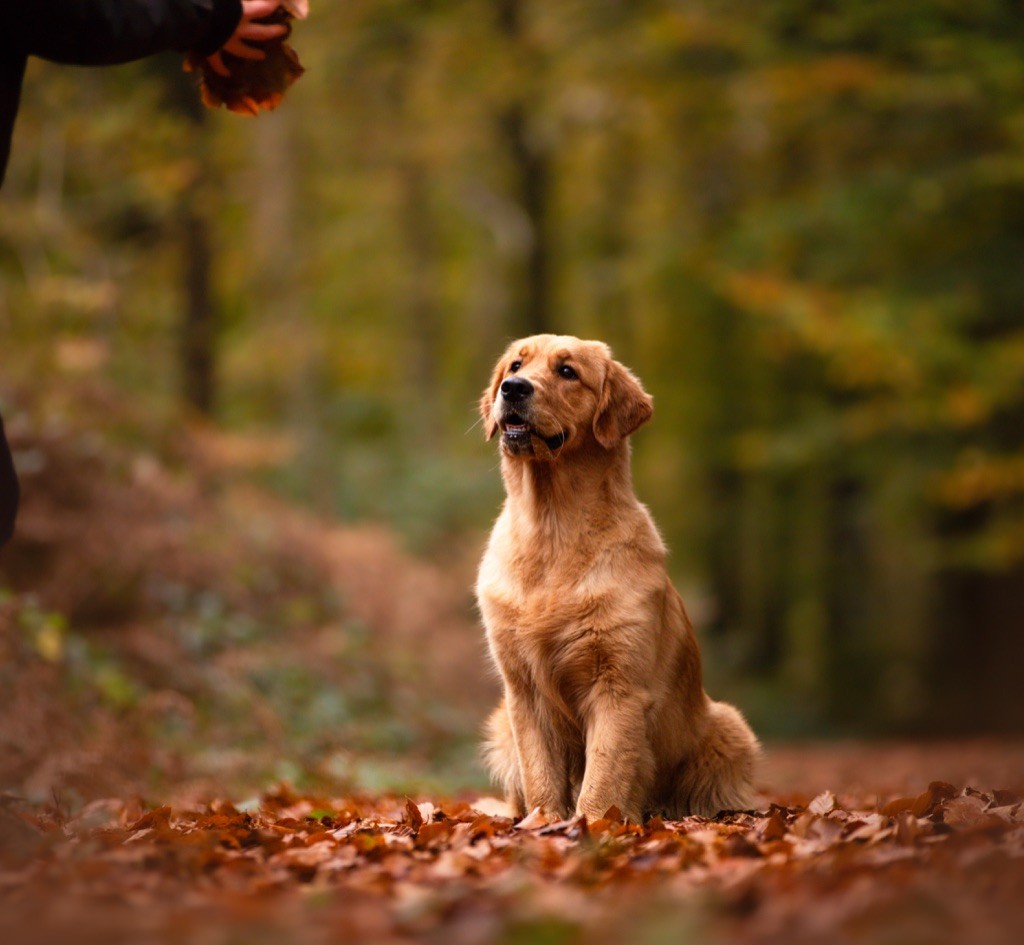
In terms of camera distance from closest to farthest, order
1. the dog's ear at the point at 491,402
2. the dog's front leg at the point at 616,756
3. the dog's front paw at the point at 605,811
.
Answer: the dog's front paw at the point at 605,811
the dog's front leg at the point at 616,756
the dog's ear at the point at 491,402

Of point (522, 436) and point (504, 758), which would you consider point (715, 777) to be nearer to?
point (504, 758)

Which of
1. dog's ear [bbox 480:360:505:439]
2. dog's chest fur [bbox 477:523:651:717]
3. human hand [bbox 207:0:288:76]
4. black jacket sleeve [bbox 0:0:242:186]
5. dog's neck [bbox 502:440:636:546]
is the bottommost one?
dog's chest fur [bbox 477:523:651:717]

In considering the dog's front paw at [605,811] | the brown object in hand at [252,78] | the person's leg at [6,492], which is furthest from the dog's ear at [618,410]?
the person's leg at [6,492]

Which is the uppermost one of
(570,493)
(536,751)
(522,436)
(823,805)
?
(522,436)

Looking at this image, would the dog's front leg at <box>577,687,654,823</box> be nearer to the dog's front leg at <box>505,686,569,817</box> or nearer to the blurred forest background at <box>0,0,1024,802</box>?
the dog's front leg at <box>505,686,569,817</box>

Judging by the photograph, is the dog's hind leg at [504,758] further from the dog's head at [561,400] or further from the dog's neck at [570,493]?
the dog's head at [561,400]

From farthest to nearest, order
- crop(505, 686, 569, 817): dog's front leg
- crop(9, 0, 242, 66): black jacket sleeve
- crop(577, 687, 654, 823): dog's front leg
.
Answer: crop(505, 686, 569, 817): dog's front leg → crop(577, 687, 654, 823): dog's front leg → crop(9, 0, 242, 66): black jacket sleeve

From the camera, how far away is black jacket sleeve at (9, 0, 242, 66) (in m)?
3.89

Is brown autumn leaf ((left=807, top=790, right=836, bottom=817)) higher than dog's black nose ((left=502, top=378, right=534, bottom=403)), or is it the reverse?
dog's black nose ((left=502, top=378, right=534, bottom=403))

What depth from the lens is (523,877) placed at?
3.53 meters

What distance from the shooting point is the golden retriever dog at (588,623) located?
4742mm

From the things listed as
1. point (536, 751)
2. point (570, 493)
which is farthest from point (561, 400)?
point (536, 751)

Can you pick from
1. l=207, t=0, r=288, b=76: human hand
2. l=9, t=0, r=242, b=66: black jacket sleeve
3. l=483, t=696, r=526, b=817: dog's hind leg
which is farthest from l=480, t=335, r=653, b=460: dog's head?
l=9, t=0, r=242, b=66: black jacket sleeve

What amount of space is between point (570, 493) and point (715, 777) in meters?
1.36
